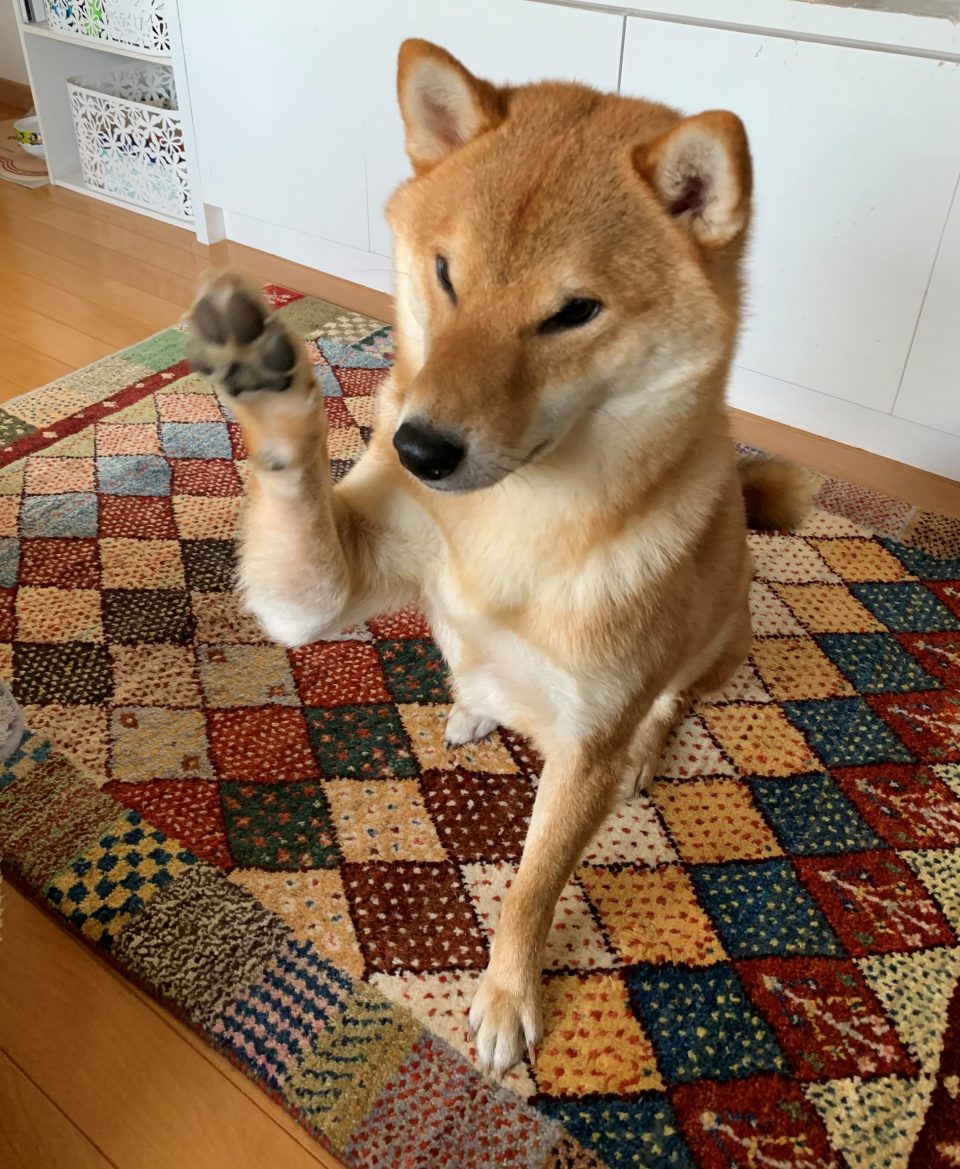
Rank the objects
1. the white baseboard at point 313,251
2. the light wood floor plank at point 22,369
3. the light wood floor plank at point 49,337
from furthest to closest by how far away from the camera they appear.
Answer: the white baseboard at point 313,251 → the light wood floor plank at point 49,337 → the light wood floor plank at point 22,369

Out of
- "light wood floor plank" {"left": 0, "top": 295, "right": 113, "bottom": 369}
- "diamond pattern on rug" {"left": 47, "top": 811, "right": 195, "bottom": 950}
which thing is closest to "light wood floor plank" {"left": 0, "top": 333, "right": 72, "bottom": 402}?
"light wood floor plank" {"left": 0, "top": 295, "right": 113, "bottom": 369}

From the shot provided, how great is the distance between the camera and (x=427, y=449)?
86 cm

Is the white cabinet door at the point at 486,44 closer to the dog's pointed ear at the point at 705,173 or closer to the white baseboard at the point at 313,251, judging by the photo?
the white baseboard at the point at 313,251

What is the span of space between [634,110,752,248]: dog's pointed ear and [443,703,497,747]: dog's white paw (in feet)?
2.63

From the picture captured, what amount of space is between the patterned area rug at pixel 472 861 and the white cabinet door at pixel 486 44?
957mm

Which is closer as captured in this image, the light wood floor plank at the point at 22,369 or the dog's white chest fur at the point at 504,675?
the dog's white chest fur at the point at 504,675

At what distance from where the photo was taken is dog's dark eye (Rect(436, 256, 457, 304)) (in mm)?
924

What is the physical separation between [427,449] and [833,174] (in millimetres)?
1475

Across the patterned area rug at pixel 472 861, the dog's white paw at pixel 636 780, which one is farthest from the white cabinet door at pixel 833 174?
the dog's white paw at pixel 636 780

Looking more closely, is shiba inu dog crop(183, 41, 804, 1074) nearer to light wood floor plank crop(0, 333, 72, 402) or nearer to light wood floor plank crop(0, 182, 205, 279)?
light wood floor plank crop(0, 333, 72, 402)

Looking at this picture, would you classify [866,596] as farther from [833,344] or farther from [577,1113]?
[577,1113]

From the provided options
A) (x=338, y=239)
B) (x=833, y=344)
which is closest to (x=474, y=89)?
(x=833, y=344)

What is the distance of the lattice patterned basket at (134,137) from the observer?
9.53ft

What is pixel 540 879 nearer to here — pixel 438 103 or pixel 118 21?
pixel 438 103
